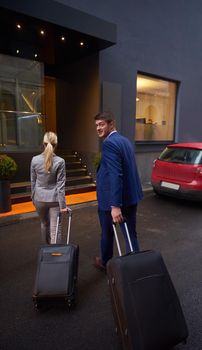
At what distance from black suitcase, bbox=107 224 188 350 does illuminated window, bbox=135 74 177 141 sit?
23.6 ft

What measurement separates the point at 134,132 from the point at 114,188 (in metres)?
6.20

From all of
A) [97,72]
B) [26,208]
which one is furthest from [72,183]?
[97,72]

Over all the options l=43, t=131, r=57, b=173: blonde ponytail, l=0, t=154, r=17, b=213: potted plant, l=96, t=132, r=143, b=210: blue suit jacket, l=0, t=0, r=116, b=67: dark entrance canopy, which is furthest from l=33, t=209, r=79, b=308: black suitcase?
l=0, t=0, r=116, b=67: dark entrance canopy

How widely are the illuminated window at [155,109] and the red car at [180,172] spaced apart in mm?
2738

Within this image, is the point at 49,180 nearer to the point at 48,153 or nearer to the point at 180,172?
the point at 48,153

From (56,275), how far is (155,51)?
826 cm

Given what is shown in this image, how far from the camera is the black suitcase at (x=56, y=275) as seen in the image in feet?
7.47

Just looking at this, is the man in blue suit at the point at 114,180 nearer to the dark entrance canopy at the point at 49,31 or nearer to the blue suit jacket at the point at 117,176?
the blue suit jacket at the point at 117,176

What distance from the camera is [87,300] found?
254 centimetres

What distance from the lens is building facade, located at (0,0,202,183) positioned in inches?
233

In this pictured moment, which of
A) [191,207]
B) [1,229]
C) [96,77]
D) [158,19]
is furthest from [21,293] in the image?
[158,19]

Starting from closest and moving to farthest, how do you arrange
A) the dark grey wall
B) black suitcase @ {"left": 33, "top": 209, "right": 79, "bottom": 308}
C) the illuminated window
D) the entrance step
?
black suitcase @ {"left": 33, "top": 209, "right": 79, "bottom": 308}, the entrance step, the dark grey wall, the illuminated window

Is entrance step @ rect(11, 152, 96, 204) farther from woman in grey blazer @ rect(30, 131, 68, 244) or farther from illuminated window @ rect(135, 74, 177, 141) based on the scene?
woman in grey blazer @ rect(30, 131, 68, 244)

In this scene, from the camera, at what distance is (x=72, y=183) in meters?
7.18
